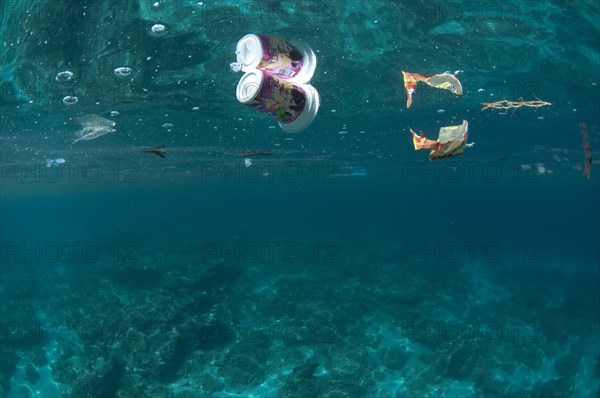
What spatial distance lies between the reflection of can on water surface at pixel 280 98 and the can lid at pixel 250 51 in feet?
0.40

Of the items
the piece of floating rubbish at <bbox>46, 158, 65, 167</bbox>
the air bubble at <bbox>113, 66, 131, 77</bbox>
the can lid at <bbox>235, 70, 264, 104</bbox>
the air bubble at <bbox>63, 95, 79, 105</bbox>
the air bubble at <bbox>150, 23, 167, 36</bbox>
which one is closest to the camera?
the can lid at <bbox>235, 70, 264, 104</bbox>

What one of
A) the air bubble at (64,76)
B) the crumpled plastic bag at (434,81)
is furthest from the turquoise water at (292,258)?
the crumpled plastic bag at (434,81)

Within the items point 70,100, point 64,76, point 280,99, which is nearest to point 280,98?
point 280,99

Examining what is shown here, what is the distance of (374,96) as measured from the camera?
702 inches

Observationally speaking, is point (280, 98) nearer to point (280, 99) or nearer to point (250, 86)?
point (280, 99)

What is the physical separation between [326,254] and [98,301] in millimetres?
13847

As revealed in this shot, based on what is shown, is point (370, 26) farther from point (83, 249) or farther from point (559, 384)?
point (83, 249)

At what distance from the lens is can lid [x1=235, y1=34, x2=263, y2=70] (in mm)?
4090

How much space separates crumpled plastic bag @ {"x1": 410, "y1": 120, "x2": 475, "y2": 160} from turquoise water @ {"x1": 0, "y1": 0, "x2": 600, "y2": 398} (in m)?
6.40

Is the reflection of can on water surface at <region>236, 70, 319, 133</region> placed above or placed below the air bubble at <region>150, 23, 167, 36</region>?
below

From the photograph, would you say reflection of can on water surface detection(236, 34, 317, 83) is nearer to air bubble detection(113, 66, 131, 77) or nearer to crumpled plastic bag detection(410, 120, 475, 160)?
crumpled plastic bag detection(410, 120, 475, 160)

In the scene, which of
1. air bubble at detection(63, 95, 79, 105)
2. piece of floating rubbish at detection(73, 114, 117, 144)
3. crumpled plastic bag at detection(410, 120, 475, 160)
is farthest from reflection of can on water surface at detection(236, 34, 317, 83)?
piece of floating rubbish at detection(73, 114, 117, 144)

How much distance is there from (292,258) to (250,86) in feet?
78.8

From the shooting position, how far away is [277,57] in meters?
4.19
